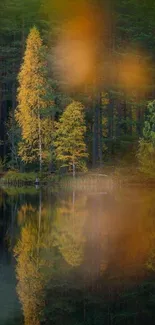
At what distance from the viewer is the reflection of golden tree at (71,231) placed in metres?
16.5

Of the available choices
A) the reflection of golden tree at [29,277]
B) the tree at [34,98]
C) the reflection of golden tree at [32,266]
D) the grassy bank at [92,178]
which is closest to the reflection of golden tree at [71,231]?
the reflection of golden tree at [32,266]

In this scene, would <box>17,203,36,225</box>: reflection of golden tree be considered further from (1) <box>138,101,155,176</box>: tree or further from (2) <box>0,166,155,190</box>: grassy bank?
(1) <box>138,101,155,176</box>: tree

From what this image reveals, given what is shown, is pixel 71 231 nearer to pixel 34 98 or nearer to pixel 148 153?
pixel 148 153

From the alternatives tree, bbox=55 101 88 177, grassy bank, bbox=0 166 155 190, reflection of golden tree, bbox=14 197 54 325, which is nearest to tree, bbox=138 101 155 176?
grassy bank, bbox=0 166 155 190

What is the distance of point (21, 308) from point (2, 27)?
48097 millimetres

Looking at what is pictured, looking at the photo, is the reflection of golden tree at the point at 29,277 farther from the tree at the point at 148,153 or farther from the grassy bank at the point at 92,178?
the tree at the point at 148,153

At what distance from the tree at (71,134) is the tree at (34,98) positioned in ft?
6.72

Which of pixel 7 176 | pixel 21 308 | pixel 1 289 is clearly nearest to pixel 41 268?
pixel 1 289

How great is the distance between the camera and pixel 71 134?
149 ft

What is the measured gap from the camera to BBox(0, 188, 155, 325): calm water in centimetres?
1137

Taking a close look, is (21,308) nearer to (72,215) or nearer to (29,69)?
(72,215)

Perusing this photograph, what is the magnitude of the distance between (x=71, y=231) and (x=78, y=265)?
521 cm

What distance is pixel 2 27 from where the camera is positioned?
184 ft

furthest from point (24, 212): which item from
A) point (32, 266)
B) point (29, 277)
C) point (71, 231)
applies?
point (29, 277)
